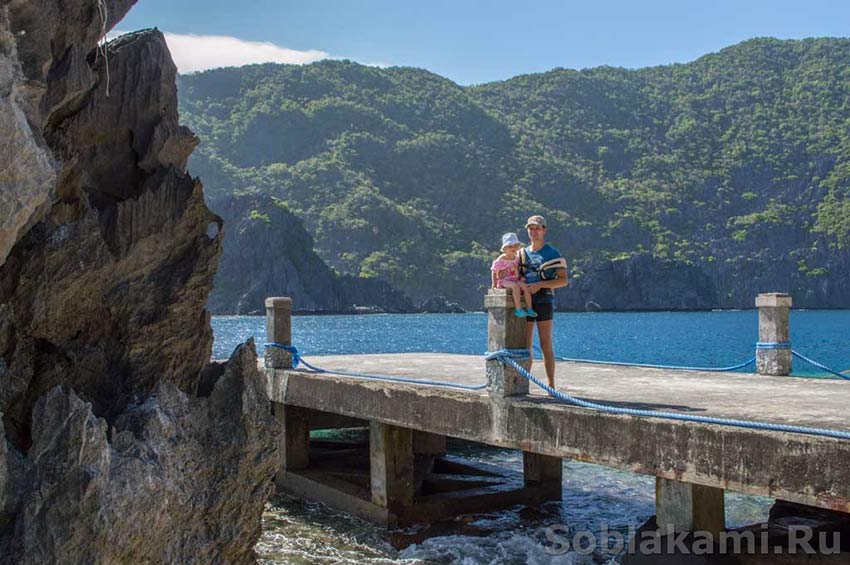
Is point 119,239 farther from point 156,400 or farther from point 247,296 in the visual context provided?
point 247,296

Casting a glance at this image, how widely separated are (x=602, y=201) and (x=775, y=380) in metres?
165

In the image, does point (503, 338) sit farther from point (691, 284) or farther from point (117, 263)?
point (691, 284)

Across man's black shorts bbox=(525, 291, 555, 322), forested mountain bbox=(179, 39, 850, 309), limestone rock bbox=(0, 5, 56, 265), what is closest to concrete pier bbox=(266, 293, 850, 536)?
man's black shorts bbox=(525, 291, 555, 322)

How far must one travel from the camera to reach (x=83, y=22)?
732 centimetres

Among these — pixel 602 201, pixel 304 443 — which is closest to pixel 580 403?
pixel 304 443

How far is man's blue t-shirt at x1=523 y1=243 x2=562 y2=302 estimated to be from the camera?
932 cm

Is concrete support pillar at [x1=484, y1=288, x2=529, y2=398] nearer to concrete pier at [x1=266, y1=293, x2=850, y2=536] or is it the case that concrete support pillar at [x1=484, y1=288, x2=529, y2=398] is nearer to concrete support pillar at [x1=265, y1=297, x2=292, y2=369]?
concrete pier at [x1=266, y1=293, x2=850, y2=536]

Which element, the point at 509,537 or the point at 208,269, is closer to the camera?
the point at 208,269

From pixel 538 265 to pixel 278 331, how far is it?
6.09m

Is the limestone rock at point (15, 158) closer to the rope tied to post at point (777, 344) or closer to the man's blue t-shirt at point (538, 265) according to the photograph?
the man's blue t-shirt at point (538, 265)

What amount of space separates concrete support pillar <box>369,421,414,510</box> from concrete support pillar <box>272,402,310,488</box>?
2.64 metres

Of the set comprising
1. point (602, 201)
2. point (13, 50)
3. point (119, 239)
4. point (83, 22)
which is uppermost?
point (602, 201)

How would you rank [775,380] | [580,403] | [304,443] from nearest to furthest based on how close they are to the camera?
[580,403]
[775,380]
[304,443]

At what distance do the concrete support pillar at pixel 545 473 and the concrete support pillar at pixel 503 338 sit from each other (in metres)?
4.65
